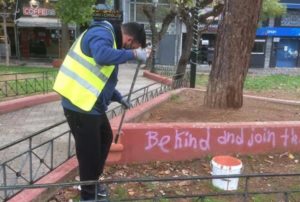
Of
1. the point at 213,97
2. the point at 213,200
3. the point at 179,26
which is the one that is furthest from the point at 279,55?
the point at 213,200

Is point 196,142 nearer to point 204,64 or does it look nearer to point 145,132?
point 145,132

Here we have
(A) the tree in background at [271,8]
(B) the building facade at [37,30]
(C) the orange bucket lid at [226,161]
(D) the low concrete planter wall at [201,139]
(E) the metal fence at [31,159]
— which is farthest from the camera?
(B) the building facade at [37,30]

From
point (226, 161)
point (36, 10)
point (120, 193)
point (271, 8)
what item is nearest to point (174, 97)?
point (226, 161)

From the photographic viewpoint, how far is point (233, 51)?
5.84 m

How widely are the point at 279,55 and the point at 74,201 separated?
106 feet

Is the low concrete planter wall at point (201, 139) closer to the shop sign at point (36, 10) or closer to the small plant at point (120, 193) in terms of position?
the small plant at point (120, 193)

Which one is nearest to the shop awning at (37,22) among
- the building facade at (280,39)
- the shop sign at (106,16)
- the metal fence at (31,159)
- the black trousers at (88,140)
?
the building facade at (280,39)

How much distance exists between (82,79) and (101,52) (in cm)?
32

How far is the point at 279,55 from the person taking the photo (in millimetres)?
33781

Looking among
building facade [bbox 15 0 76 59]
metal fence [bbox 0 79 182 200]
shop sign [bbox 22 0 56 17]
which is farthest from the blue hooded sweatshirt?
shop sign [bbox 22 0 56 17]

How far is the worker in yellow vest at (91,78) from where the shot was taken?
126 inches

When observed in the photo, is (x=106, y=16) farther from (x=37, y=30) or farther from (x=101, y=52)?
(x=37, y=30)

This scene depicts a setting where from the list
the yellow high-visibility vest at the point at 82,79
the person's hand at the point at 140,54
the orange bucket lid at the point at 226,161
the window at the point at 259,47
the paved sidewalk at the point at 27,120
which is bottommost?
the window at the point at 259,47

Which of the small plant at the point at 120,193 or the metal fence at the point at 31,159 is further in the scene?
the small plant at the point at 120,193
